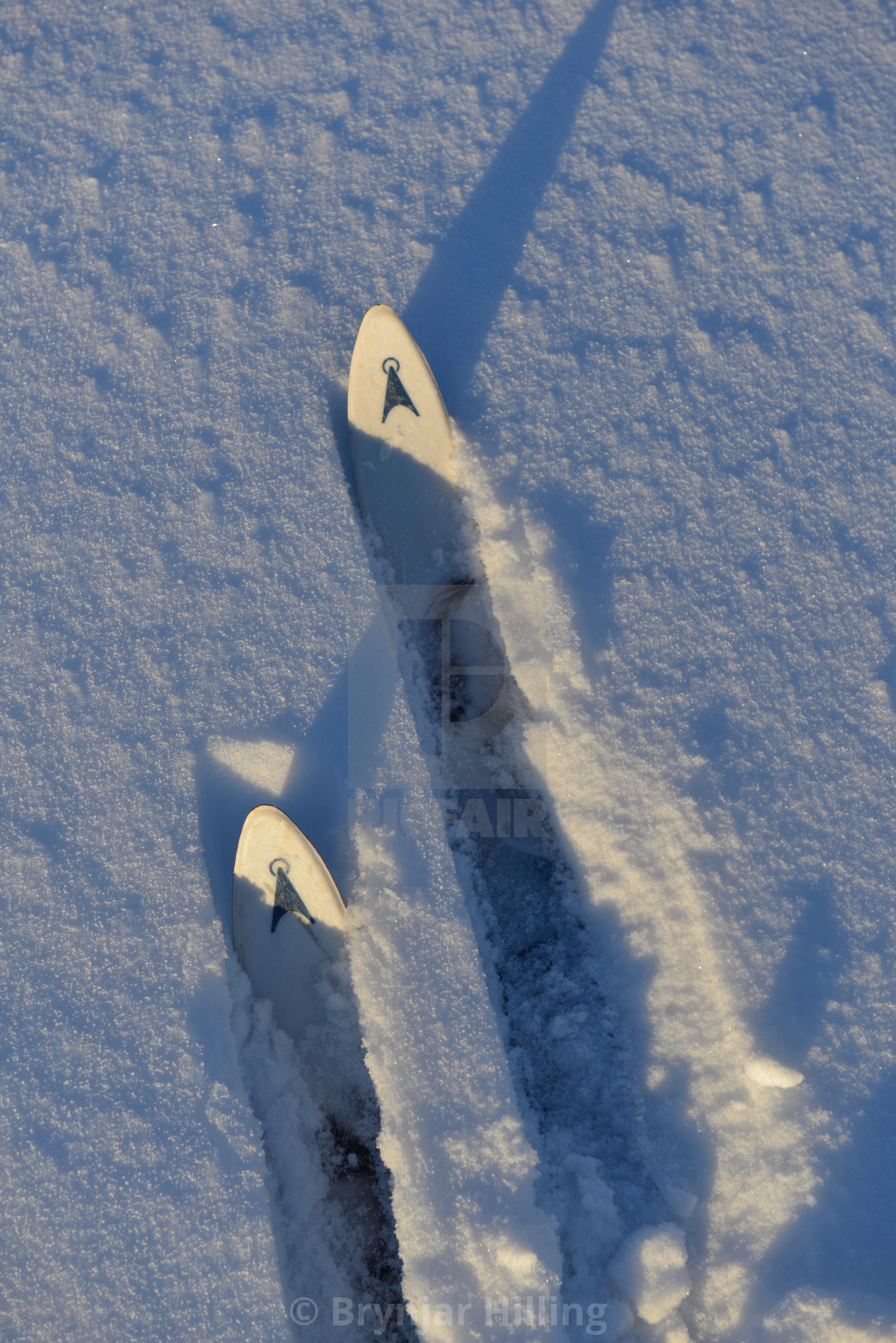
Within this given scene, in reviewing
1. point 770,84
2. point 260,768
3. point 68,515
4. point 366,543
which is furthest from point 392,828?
point 770,84

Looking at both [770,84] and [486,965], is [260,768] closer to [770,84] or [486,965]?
[486,965]

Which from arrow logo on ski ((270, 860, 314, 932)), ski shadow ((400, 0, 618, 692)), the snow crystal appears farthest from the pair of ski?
the snow crystal

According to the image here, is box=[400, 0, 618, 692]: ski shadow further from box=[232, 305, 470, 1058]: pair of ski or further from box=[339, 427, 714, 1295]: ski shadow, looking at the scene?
box=[339, 427, 714, 1295]: ski shadow

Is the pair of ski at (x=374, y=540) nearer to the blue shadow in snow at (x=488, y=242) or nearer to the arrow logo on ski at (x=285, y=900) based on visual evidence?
the arrow logo on ski at (x=285, y=900)

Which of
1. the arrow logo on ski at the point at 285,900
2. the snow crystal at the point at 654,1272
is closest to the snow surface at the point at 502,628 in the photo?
the snow crystal at the point at 654,1272

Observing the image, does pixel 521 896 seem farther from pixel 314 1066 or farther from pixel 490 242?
pixel 490 242
